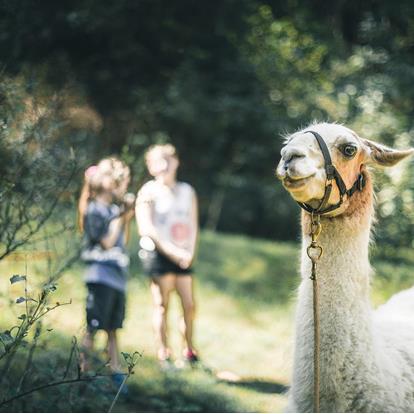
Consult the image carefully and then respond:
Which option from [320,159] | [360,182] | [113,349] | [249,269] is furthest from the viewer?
[249,269]

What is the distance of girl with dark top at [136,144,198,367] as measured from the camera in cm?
543

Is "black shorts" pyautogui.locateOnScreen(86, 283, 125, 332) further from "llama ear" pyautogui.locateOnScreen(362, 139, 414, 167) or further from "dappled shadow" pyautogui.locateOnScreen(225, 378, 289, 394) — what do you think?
"llama ear" pyautogui.locateOnScreen(362, 139, 414, 167)

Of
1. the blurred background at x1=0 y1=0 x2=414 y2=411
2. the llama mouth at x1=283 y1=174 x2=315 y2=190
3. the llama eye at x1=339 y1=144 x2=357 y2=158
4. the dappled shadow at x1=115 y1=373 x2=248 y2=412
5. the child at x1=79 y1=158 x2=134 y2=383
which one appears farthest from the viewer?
the child at x1=79 y1=158 x2=134 y2=383

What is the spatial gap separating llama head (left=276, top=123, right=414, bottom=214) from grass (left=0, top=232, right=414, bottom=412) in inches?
38.4

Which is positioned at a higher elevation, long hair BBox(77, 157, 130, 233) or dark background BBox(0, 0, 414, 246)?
dark background BBox(0, 0, 414, 246)

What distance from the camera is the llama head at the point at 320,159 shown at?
7.86 ft

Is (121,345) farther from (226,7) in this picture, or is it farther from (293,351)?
(226,7)

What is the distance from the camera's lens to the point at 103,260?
479 centimetres

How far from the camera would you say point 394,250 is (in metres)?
8.61

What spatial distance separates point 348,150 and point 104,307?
8.99 ft

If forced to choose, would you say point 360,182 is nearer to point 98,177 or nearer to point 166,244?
point 98,177

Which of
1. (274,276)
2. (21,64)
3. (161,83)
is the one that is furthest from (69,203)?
(274,276)

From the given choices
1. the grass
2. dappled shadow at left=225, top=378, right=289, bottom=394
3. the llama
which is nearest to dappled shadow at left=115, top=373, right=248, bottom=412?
the grass

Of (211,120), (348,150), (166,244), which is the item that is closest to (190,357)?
(166,244)
